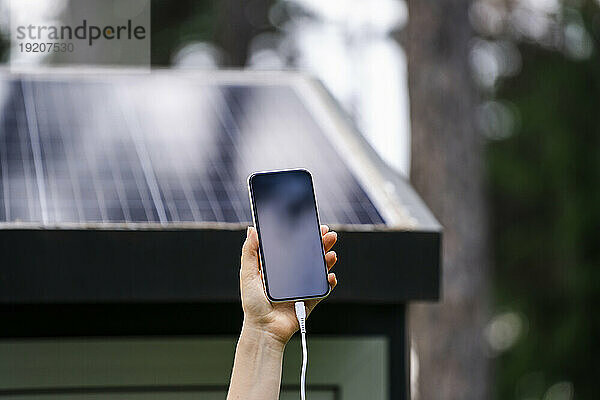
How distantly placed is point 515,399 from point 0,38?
351 inches

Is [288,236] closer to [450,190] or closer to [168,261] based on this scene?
[168,261]

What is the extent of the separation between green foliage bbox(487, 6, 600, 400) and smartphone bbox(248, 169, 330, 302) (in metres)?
12.5

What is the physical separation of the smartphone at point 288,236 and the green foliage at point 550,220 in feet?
40.9

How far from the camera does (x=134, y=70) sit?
414 centimetres

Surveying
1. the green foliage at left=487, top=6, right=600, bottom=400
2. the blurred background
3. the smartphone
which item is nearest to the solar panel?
the smartphone

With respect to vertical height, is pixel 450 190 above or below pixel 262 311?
above

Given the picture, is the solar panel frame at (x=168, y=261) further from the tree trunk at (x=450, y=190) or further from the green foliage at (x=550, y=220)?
the green foliage at (x=550, y=220)

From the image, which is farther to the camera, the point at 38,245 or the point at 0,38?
the point at 0,38

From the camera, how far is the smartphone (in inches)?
74.6

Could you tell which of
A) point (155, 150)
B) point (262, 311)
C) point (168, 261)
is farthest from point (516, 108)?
point (262, 311)

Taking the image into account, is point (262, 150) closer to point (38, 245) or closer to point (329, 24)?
point (38, 245)

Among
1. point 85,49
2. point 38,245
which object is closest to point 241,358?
point 38,245

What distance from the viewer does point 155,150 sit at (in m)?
3.44

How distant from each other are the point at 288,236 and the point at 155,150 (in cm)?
159
